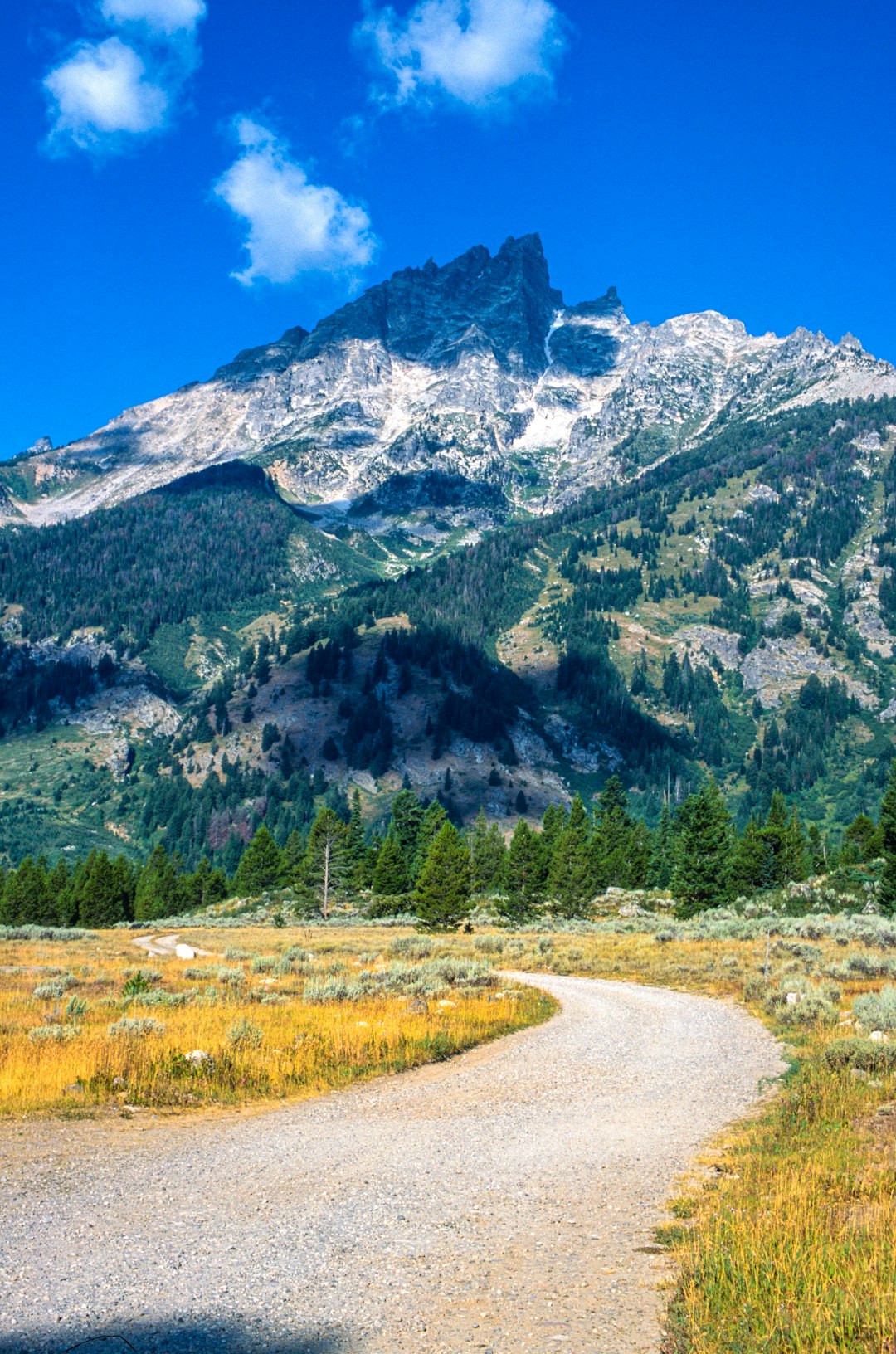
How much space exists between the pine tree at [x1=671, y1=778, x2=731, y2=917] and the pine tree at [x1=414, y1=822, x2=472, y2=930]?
17.3 meters

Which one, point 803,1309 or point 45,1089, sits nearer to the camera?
point 803,1309

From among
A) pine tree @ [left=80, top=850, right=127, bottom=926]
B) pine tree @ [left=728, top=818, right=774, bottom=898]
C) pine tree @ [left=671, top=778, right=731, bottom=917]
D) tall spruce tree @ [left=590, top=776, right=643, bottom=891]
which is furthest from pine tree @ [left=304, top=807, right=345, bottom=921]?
pine tree @ [left=728, top=818, right=774, bottom=898]

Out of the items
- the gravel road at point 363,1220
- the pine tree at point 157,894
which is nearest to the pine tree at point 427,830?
the pine tree at point 157,894

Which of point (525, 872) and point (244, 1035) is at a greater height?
point (244, 1035)

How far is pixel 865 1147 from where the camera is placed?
33.8 feet

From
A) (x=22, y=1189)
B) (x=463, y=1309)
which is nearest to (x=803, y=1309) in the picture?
(x=463, y=1309)

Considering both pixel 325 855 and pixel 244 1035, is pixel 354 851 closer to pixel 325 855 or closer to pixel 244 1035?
pixel 325 855

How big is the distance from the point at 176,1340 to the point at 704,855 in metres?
61.7

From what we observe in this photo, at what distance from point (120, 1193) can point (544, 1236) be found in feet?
16.4

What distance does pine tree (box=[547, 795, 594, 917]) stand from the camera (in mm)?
75000

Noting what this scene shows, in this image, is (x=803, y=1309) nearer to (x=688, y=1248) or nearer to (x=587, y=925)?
(x=688, y=1248)

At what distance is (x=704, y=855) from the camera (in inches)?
2467

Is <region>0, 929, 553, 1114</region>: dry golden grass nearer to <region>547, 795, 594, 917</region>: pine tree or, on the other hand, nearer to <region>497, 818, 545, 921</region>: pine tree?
<region>547, 795, 594, 917</region>: pine tree

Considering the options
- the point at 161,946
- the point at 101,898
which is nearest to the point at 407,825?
the point at 101,898
